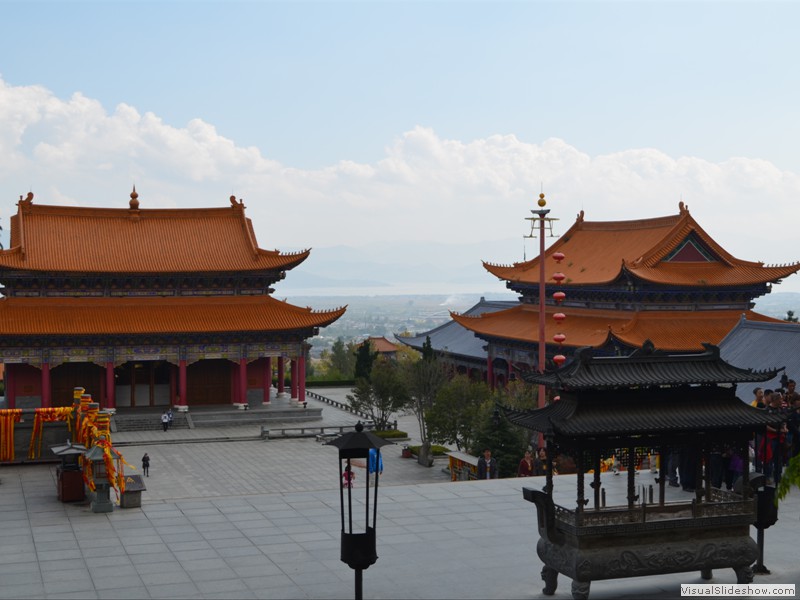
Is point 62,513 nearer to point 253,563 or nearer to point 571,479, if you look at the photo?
point 253,563

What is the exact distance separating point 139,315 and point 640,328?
24.7 m

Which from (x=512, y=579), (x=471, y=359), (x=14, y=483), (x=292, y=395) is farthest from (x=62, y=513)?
(x=471, y=359)

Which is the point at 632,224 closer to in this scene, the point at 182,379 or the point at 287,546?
the point at 182,379

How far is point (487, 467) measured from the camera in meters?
35.1

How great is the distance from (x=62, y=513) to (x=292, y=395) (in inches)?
1224

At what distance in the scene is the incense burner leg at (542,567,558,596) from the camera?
1922 centimetres

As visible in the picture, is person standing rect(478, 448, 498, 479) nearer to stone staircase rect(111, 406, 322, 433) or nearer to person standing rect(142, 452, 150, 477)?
person standing rect(142, 452, 150, 477)

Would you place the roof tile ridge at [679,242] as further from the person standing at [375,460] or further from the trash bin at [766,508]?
the trash bin at [766,508]

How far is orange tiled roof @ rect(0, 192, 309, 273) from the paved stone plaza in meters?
23.0

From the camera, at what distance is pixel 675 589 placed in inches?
779

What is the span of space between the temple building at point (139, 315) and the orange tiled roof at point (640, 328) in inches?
486

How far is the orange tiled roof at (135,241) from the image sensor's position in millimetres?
54625

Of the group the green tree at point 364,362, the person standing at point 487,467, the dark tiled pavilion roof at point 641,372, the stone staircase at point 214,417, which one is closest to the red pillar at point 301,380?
the stone staircase at point 214,417

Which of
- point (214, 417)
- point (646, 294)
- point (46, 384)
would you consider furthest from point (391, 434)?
point (46, 384)
